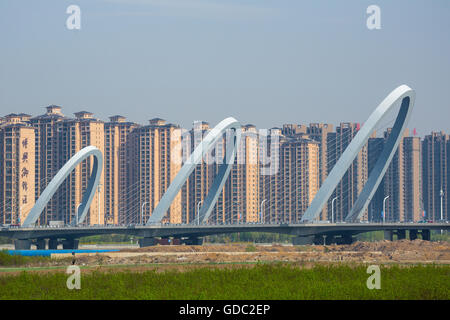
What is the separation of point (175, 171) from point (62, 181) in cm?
3724

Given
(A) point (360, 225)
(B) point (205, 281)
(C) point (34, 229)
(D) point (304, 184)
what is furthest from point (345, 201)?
(B) point (205, 281)

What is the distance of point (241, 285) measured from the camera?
104 feet

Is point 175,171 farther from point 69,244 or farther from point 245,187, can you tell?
point 69,244

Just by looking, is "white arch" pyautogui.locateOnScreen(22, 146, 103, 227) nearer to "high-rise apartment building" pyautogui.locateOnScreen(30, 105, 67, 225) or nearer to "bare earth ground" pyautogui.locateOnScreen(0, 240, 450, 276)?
"bare earth ground" pyautogui.locateOnScreen(0, 240, 450, 276)

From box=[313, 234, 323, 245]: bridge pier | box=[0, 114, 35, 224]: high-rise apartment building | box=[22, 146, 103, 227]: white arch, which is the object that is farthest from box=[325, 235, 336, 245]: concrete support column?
box=[0, 114, 35, 224]: high-rise apartment building

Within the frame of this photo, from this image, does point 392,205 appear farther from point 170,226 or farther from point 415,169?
point 170,226

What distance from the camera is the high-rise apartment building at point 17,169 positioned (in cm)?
11862

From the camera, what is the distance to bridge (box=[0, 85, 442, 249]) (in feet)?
267

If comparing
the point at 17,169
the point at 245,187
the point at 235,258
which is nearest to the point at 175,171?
the point at 245,187

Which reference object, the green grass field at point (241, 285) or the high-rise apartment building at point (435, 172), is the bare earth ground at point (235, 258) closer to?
the green grass field at point (241, 285)

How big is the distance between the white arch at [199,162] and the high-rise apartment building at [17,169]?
33.3m

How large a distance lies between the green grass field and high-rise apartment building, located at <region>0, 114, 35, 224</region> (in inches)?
3363
